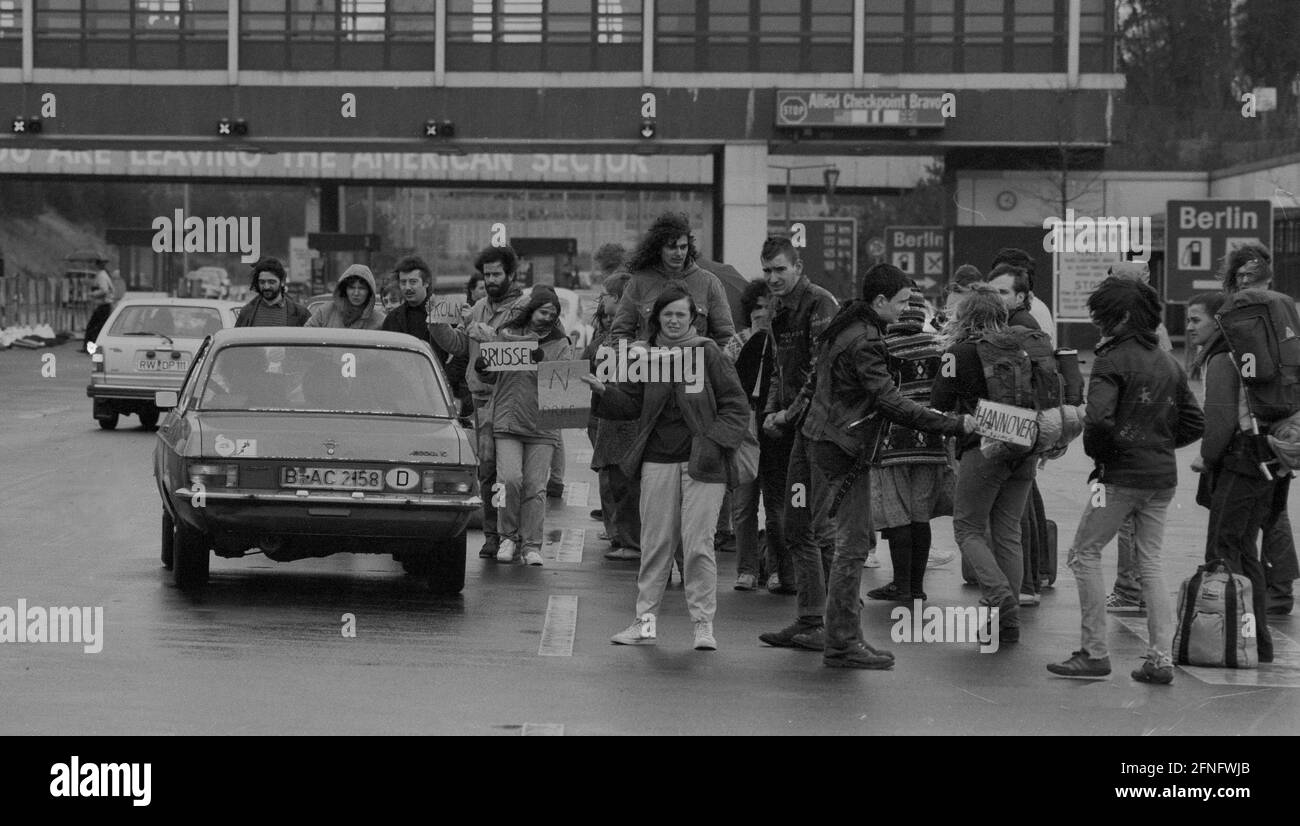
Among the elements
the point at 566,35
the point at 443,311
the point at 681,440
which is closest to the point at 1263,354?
the point at 681,440

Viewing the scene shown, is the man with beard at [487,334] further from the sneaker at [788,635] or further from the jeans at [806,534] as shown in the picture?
the sneaker at [788,635]

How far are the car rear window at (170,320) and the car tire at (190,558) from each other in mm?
13916

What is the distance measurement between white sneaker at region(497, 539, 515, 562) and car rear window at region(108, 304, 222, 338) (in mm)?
12770

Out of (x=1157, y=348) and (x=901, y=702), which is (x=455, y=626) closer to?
(x=901, y=702)

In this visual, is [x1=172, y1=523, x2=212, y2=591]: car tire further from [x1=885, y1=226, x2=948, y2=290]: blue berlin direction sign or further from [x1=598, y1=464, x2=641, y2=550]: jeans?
[x1=885, y1=226, x2=948, y2=290]: blue berlin direction sign

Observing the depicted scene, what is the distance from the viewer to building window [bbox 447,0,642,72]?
4381 cm

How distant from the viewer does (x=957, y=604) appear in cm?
1128

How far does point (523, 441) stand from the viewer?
1234cm

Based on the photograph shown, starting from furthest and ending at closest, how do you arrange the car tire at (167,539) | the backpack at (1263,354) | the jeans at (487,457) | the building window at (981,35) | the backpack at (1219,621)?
the building window at (981,35), the jeans at (487,457), the car tire at (167,539), the backpack at (1263,354), the backpack at (1219,621)

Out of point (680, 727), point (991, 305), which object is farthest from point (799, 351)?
point (680, 727)

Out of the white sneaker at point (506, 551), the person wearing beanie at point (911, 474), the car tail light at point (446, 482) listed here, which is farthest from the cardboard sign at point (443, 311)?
the person wearing beanie at point (911, 474)

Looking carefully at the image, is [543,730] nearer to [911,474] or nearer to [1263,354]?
[911,474]

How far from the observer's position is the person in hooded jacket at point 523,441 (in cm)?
1226

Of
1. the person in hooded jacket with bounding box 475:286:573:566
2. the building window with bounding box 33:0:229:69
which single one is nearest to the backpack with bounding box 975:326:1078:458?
the person in hooded jacket with bounding box 475:286:573:566
